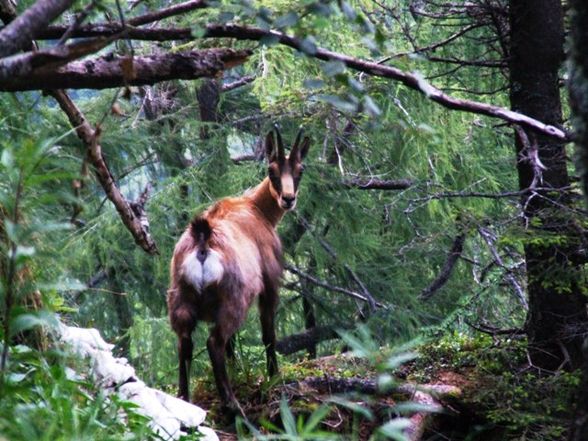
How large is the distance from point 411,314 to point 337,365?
6.16m

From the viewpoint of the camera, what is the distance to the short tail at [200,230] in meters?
6.77

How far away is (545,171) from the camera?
6.76 meters

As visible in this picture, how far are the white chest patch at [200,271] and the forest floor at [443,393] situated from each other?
0.78 metres

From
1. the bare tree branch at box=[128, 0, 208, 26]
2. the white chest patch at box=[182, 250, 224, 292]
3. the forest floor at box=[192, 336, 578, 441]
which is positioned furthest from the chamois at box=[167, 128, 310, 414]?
the bare tree branch at box=[128, 0, 208, 26]

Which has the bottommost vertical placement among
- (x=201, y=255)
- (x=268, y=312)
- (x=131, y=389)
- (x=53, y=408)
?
(x=268, y=312)

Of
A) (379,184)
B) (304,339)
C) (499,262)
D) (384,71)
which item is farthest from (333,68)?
(304,339)

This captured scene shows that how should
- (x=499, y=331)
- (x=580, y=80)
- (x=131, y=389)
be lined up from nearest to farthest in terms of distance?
1. (x=580, y=80)
2. (x=131, y=389)
3. (x=499, y=331)

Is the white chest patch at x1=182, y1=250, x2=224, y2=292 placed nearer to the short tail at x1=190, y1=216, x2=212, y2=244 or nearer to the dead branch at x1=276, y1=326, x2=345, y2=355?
the short tail at x1=190, y1=216, x2=212, y2=244

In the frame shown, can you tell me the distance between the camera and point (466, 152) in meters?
13.5

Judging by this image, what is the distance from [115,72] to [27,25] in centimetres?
55

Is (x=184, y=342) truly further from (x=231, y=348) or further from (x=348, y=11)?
(x=348, y=11)

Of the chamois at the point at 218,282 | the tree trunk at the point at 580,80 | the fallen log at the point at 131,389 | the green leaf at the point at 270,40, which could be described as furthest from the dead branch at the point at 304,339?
the tree trunk at the point at 580,80

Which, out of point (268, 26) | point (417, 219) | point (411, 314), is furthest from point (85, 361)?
point (417, 219)

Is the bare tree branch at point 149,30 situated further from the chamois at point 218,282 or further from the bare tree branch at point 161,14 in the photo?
the chamois at point 218,282
